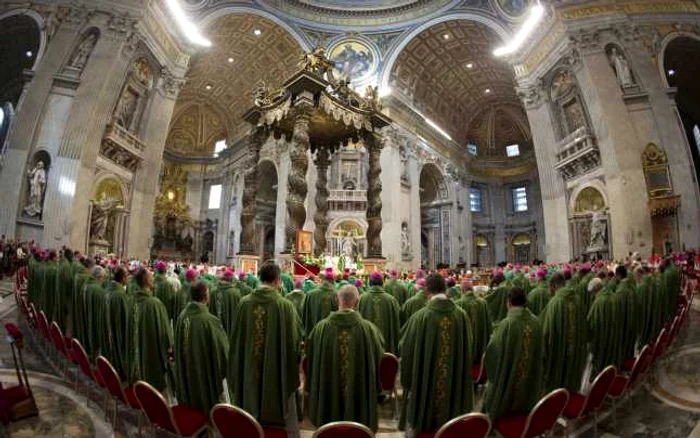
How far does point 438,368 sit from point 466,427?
0.73 m

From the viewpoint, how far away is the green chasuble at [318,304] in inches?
191

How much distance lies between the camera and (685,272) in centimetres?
1030

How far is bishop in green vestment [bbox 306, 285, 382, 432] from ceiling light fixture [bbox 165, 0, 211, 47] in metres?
18.6

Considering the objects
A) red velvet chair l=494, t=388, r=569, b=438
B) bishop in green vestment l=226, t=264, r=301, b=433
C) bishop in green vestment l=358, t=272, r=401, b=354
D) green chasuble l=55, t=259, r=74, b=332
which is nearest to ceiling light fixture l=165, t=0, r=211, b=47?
green chasuble l=55, t=259, r=74, b=332

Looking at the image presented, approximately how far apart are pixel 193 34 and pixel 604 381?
20914mm

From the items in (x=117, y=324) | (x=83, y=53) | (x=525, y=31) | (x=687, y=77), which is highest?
(x=525, y=31)

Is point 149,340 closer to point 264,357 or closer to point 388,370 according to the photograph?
point 264,357

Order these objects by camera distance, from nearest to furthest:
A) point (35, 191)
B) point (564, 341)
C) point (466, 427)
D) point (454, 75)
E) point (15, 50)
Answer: point (466, 427) < point (564, 341) < point (35, 191) < point (15, 50) < point (454, 75)

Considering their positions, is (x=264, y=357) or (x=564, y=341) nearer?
(x=264, y=357)

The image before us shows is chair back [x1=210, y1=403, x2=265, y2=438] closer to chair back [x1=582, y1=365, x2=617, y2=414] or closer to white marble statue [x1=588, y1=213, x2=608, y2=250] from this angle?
chair back [x1=582, y1=365, x2=617, y2=414]

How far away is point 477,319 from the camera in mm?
4488

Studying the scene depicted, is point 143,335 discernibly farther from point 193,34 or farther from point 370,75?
point 370,75

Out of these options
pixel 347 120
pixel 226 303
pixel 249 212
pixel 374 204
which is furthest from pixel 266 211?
pixel 226 303

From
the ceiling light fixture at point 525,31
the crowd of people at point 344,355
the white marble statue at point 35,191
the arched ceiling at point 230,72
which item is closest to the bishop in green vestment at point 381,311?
the crowd of people at point 344,355
